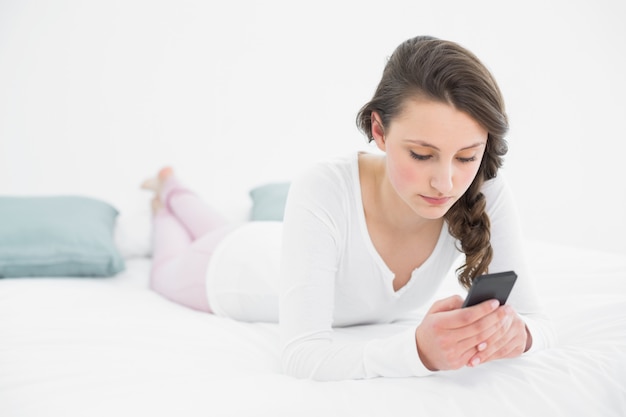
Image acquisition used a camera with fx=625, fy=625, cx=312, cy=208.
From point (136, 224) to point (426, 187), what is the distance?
5.92 feet

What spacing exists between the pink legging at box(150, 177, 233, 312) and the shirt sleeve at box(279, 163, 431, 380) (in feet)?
2.29

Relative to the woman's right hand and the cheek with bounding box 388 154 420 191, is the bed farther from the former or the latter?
the cheek with bounding box 388 154 420 191

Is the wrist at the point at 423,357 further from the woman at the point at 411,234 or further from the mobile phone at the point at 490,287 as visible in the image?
the mobile phone at the point at 490,287

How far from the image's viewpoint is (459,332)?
107 cm

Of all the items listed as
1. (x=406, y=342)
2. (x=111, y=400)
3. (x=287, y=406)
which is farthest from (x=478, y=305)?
(x=111, y=400)

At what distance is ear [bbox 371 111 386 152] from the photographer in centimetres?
132

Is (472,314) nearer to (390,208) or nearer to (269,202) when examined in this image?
(390,208)

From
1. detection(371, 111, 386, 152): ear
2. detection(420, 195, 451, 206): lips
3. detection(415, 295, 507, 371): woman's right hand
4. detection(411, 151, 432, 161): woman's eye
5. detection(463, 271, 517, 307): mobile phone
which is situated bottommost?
detection(415, 295, 507, 371): woman's right hand

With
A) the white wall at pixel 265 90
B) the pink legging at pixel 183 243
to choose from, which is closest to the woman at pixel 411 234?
the pink legging at pixel 183 243

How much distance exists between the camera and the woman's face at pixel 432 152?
1163 millimetres

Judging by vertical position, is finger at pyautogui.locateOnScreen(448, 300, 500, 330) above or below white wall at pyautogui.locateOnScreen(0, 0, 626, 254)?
below

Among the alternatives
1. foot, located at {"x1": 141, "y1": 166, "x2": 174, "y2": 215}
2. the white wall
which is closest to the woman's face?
foot, located at {"x1": 141, "y1": 166, "x2": 174, "y2": 215}

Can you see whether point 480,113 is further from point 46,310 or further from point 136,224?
point 136,224

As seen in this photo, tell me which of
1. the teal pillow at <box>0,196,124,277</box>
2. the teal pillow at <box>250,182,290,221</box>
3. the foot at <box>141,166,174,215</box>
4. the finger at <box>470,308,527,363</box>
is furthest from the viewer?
the foot at <box>141,166,174,215</box>
